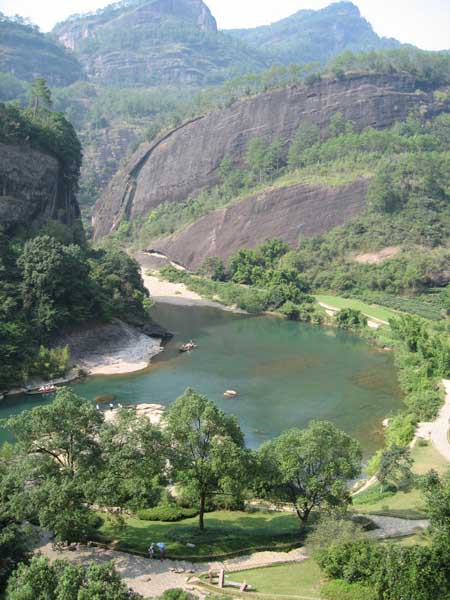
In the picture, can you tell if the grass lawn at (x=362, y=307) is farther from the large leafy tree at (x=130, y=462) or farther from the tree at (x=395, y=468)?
the large leafy tree at (x=130, y=462)

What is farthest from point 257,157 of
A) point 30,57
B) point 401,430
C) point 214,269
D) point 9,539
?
point 30,57

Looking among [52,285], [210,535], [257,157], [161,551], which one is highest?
[257,157]

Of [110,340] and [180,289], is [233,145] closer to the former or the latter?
[180,289]

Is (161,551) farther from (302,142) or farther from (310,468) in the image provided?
(302,142)

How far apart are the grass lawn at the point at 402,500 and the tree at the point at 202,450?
22.2ft

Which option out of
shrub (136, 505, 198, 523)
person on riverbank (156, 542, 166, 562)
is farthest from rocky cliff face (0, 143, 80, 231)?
person on riverbank (156, 542, 166, 562)

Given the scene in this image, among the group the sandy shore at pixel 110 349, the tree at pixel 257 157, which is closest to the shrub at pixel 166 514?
the sandy shore at pixel 110 349

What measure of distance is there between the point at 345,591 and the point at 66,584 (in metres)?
6.92

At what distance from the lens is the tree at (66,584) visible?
1415 cm

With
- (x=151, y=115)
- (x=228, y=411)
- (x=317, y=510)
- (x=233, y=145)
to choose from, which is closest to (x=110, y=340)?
(x=228, y=411)

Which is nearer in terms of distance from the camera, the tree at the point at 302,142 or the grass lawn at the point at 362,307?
the grass lawn at the point at 362,307

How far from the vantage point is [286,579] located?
57.6 ft

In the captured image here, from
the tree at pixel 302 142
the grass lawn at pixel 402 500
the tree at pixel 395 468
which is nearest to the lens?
the grass lawn at pixel 402 500

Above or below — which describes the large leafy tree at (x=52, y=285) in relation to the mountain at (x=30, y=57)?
below
